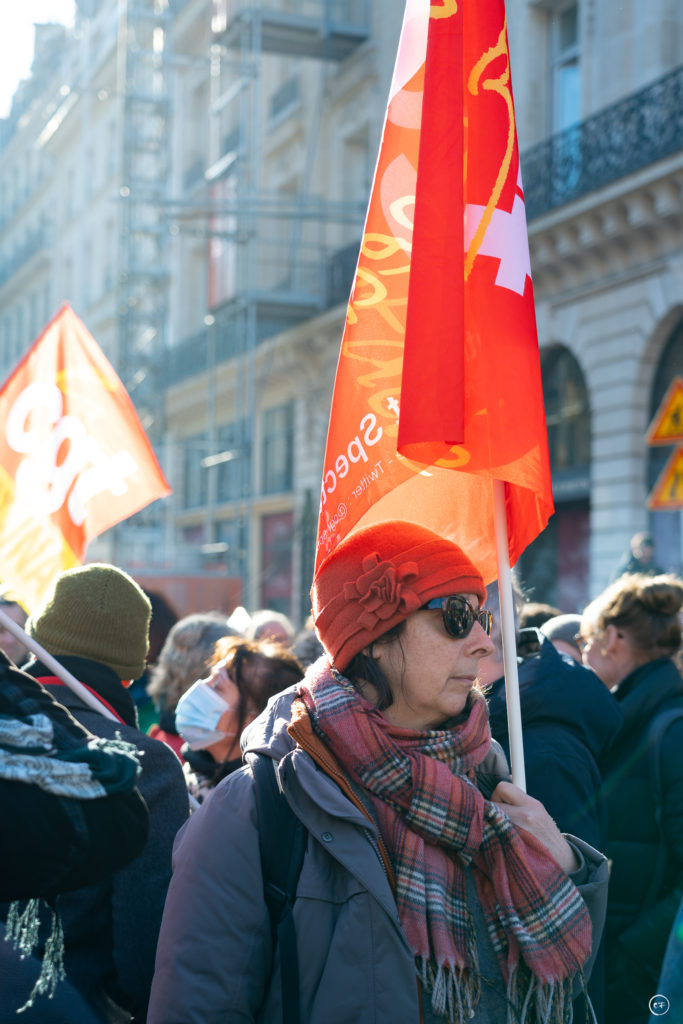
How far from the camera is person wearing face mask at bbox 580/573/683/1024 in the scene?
121 inches

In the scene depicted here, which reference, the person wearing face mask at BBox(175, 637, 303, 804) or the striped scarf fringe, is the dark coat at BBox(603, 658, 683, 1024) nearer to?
the person wearing face mask at BBox(175, 637, 303, 804)

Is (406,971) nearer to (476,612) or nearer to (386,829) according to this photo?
(386,829)

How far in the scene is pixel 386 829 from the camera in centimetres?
211

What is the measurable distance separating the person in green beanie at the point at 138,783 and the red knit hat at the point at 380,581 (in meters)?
0.58

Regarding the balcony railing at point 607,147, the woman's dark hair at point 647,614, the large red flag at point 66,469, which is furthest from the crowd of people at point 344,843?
the balcony railing at point 607,147

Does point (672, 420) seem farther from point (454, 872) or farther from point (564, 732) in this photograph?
point (454, 872)

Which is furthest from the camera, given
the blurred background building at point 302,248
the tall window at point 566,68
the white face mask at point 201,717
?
the tall window at point 566,68

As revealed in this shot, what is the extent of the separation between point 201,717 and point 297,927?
1360 mm

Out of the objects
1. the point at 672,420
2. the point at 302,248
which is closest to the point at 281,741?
the point at 672,420

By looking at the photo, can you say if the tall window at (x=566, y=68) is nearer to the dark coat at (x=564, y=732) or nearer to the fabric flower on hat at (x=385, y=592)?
the dark coat at (x=564, y=732)

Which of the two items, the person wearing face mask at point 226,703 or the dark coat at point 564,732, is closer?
the dark coat at point 564,732

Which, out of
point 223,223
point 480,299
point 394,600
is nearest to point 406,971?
point 394,600

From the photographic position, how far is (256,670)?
3.45 meters

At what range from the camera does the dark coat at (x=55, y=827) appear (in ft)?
5.16
